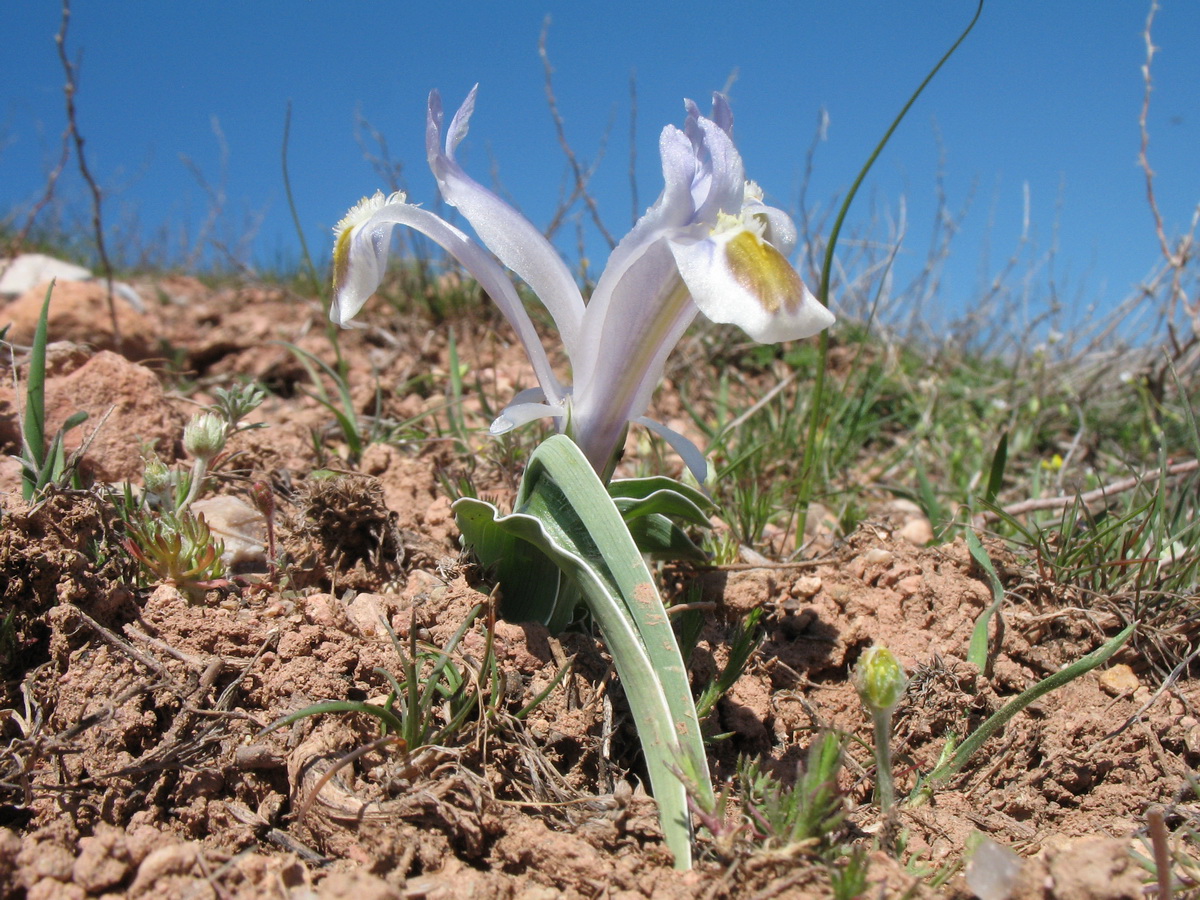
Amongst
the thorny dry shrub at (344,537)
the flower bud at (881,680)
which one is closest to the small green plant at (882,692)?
the flower bud at (881,680)

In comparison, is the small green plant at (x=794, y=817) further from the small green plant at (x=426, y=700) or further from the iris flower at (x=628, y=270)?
the iris flower at (x=628, y=270)

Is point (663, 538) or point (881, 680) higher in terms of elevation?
point (663, 538)

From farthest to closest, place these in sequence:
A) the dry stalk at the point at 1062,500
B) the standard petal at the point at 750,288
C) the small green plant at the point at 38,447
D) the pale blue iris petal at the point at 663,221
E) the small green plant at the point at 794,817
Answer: the dry stalk at the point at 1062,500 → the small green plant at the point at 38,447 → the pale blue iris petal at the point at 663,221 → the standard petal at the point at 750,288 → the small green plant at the point at 794,817

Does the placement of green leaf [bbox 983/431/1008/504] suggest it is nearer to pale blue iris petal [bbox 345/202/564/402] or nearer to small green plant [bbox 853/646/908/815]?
small green plant [bbox 853/646/908/815]

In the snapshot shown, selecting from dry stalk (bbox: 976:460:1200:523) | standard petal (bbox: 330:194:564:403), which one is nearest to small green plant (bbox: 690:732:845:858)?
standard petal (bbox: 330:194:564:403)

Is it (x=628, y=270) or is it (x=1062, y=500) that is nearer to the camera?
(x=628, y=270)

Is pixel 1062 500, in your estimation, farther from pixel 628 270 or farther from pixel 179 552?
pixel 179 552

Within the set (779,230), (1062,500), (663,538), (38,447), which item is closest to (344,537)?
(38,447)
